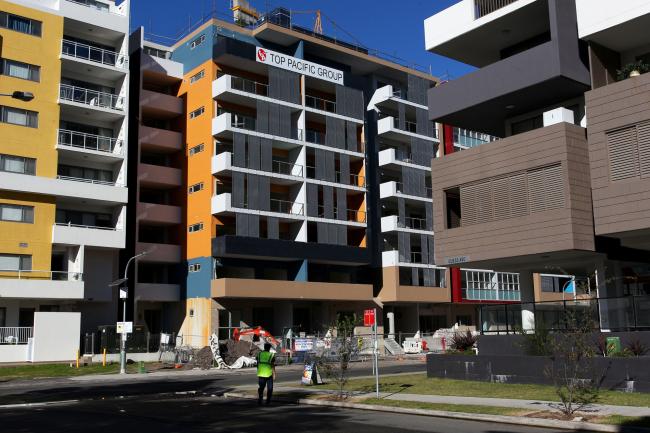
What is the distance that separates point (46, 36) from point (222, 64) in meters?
14.3

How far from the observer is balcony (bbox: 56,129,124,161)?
5206cm

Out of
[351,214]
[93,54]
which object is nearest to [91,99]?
[93,54]

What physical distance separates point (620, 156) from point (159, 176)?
136 ft

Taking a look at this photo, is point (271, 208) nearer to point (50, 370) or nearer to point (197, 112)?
point (197, 112)

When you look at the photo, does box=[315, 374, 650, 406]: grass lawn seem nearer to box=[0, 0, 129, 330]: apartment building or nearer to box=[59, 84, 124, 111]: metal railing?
box=[0, 0, 129, 330]: apartment building

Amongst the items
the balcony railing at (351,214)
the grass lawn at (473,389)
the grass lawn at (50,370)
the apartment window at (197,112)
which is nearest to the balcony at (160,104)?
the apartment window at (197,112)

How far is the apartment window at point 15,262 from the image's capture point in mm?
47250

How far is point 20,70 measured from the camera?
50.4 metres

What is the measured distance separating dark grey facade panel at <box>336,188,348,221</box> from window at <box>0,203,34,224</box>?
2580 centimetres

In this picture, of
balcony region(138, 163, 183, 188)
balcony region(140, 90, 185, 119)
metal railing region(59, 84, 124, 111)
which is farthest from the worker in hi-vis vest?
balcony region(140, 90, 185, 119)

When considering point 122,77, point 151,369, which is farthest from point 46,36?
point 151,369

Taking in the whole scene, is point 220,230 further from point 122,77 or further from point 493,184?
point 493,184

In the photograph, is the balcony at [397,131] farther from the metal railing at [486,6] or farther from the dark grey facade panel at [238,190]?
the metal railing at [486,6]

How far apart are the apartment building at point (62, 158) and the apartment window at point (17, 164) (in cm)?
7
